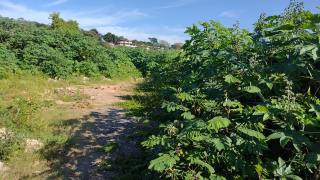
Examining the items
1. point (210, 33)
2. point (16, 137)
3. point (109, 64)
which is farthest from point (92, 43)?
point (210, 33)

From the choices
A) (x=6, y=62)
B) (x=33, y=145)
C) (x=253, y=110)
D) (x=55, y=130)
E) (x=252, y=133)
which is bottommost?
(x=33, y=145)

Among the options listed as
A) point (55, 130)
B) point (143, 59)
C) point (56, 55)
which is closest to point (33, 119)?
point (55, 130)

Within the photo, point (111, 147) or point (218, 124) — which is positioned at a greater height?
point (218, 124)

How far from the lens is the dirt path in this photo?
659cm

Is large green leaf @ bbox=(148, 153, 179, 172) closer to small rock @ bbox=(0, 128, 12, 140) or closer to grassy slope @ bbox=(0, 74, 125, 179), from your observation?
grassy slope @ bbox=(0, 74, 125, 179)

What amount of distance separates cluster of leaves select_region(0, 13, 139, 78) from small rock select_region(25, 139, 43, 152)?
6931 mm

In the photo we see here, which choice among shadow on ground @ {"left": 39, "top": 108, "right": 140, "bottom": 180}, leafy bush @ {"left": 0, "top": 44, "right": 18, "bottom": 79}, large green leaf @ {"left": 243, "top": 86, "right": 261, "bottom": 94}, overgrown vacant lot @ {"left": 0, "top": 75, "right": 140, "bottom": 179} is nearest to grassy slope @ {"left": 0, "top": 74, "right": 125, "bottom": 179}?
overgrown vacant lot @ {"left": 0, "top": 75, "right": 140, "bottom": 179}

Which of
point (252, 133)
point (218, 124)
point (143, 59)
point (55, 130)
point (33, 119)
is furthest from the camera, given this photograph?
point (143, 59)

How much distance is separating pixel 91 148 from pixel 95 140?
45 centimetres

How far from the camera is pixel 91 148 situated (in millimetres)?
7531

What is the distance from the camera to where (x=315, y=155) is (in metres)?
3.08

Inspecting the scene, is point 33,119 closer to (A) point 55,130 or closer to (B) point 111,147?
(A) point 55,130

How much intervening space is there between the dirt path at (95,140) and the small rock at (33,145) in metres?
0.58

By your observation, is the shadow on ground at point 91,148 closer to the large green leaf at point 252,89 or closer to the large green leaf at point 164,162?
the large green leaf at point 164,162
